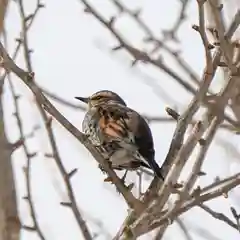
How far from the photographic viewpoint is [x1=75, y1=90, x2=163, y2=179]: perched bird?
16.4 ft

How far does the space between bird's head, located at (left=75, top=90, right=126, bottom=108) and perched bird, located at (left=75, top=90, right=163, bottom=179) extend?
0.69m

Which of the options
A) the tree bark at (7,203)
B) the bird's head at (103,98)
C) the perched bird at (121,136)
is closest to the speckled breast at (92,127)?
the perched bird at (121,136)

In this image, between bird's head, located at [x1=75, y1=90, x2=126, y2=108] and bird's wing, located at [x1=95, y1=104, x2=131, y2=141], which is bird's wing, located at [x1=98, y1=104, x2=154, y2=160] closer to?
bird's wing, located at [x1=95, y1=104, x2=131, y2=141]

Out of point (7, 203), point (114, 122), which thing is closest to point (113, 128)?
point (114, 122)

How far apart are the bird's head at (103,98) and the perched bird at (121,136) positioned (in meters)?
0.69

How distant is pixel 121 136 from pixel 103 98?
5.84 feet

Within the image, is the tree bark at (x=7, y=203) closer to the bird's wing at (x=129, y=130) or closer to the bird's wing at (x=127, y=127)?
the bird's wing at (x=129, y=130)

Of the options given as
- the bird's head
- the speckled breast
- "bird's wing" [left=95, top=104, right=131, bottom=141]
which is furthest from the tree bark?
the bird's head

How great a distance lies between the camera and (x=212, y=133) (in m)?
3.13

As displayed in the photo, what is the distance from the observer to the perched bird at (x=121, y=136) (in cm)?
500

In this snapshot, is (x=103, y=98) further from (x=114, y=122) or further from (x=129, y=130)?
(x=129, y=130)

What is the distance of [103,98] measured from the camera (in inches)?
276

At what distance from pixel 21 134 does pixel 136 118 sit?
215cm

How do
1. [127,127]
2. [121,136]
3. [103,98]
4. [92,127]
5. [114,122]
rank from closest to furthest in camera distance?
[121,136]
[127,127]
[114,122]
[92,127]
[103,98]
